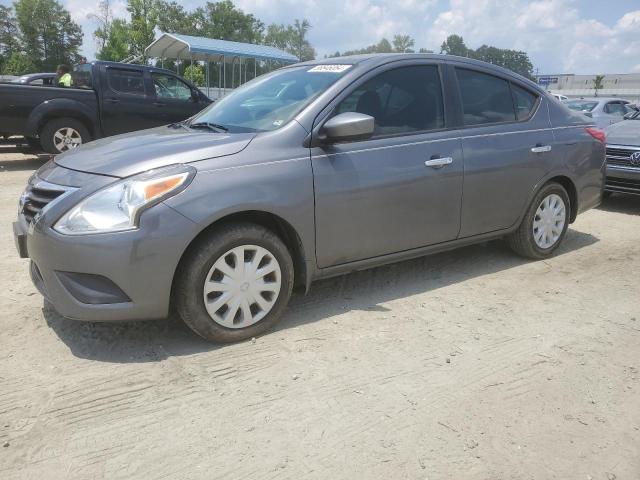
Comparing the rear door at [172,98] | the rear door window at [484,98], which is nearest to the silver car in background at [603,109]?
the rear door at [172,98]

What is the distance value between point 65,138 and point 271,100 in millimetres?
6976

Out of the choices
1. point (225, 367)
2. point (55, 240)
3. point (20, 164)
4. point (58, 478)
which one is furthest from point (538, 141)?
point (20, 164)

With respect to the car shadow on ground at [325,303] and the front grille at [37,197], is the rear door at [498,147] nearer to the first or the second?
the car shadow on ground at [325,303]

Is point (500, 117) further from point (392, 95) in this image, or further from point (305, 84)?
point (305, 84)

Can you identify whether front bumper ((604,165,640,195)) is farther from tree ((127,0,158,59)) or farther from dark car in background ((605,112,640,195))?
tree ((127,0,158,59))

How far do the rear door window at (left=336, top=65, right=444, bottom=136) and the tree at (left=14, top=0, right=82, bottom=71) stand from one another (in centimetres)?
7351

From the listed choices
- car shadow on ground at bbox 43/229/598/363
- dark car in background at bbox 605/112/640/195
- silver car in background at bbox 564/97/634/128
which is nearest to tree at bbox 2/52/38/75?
silver car in background at bbox 564/97/634/128

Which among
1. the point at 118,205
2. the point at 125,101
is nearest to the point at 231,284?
the point at 118,205

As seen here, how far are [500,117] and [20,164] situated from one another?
9359mm

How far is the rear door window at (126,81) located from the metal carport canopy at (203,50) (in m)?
12.6

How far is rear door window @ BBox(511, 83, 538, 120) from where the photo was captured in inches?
182

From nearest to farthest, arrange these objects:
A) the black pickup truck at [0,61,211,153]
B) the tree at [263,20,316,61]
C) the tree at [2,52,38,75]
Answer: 1. the black pickup truck at [0,61,211,153]
2. the tree at [2,52,38,75]
3. the tree at [263,20,316,61]

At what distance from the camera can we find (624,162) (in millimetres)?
7246

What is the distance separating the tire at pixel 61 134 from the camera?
364 inches
